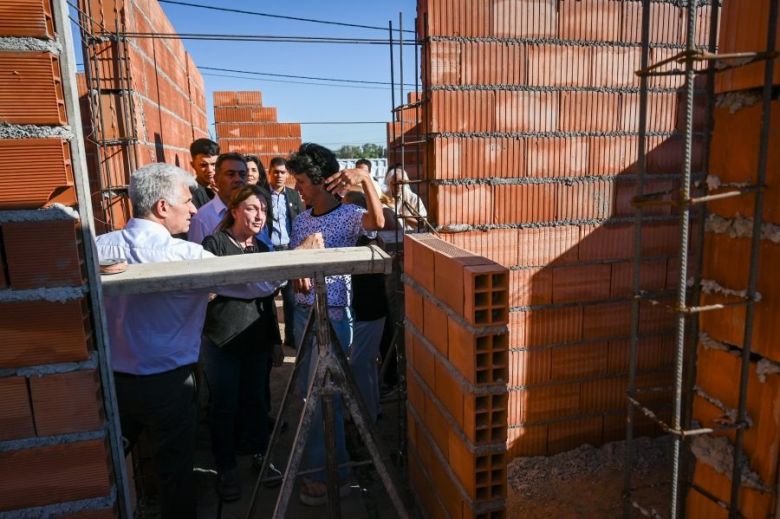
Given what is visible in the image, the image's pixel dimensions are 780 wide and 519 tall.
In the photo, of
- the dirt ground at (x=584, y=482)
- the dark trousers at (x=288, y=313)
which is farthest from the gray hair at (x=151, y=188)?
the dark trousers at (x=288, y=313)

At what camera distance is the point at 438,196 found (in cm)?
340

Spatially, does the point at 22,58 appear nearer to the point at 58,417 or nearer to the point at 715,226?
the point at 58,417

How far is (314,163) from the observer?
327 cm

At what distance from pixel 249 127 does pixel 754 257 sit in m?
12.8

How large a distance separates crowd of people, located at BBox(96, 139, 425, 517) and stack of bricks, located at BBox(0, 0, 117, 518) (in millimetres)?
501

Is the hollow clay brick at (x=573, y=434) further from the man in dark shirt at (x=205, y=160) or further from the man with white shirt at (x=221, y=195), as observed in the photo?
the man in dark shirt at (x=205, y=160)

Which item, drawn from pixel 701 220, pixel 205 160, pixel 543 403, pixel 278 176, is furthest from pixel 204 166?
pixel 701 220

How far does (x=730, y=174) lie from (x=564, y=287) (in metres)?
1.90

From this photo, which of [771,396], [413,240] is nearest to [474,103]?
[413,240]

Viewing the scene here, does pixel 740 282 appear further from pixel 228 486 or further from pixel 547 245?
pixel 228 486

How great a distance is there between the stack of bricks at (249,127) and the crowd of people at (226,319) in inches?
350

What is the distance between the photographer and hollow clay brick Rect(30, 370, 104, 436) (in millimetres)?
1910

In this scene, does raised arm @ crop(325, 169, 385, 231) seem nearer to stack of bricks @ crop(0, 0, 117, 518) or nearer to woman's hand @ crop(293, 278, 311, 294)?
woman's hand @ crop(293, 278, 311, 294)

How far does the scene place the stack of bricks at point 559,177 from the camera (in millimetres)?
3369
